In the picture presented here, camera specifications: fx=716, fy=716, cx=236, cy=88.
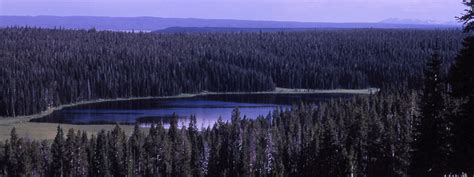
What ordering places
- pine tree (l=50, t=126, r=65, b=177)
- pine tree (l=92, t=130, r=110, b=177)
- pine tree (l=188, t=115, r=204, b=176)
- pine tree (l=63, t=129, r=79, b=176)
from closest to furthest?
1. pine tree (l=188, t=115, r=204, b=176)
2. pine tree (l=92, t=130, r=110, b=177)
3. pine tree (l=63, t=129, r=79, b=176)
4. pine tree (l=50, t=126, r=65, b=177)

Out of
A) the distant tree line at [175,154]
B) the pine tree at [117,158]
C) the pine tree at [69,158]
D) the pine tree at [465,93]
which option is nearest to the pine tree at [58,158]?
the distant tree line at [175,154]

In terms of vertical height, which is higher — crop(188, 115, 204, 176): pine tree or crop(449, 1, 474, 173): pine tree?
crop(449, 1, 474, 173): pine tree

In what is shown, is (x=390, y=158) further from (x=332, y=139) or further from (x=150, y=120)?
(x=150, y=120)

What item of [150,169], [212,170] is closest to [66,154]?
[150,169]

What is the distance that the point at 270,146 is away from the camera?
92812 millimetres

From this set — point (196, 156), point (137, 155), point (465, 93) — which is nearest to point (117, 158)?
point (137, 155)

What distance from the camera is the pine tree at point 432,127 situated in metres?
33.5

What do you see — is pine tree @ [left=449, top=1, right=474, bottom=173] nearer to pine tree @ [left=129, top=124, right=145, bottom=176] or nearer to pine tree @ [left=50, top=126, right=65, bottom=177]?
pine tree @ [left=129, top=124, right=145, bottom=176]

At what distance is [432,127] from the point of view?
34.0m

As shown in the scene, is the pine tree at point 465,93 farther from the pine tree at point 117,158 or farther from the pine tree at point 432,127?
the pine tree at point 117,158

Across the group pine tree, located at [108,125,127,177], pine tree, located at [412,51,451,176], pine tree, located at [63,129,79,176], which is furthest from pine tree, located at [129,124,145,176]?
pine tree, located at [412,51,451,176]

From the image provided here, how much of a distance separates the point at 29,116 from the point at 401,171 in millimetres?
150841

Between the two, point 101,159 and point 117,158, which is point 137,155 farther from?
point 101,159

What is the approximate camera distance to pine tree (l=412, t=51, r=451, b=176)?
33531mm
